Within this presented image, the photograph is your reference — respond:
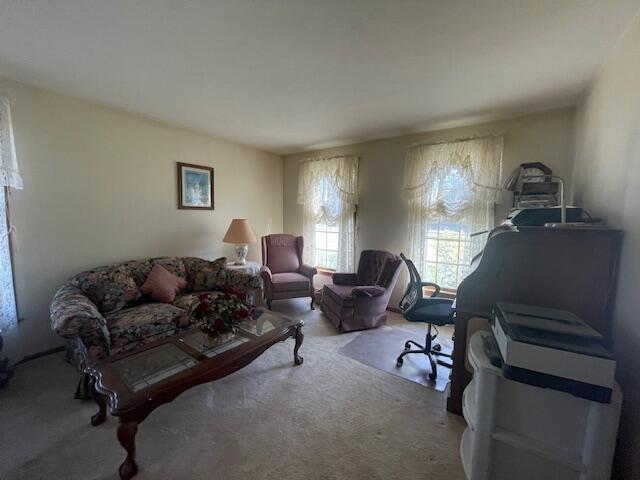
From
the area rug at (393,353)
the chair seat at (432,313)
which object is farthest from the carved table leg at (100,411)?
the chair seat at (432,313)

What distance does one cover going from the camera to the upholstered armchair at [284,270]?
3652mm

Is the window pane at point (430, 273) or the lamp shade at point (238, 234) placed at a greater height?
the lamp shade at point (238, 234)

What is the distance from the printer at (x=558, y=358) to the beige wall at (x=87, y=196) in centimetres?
365

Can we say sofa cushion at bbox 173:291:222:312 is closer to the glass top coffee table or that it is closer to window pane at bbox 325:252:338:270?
the glass top coffee table

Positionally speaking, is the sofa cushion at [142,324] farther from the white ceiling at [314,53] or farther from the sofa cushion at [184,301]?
the white ceiling at [314,53]

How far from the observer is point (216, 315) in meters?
1.84

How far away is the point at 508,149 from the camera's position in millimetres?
2922

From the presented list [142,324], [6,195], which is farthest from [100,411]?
[6,195]

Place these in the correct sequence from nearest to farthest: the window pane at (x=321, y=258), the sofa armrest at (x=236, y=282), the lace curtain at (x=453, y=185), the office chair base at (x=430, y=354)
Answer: the office chair base at (x=430, y=354) → the lace curtain at (x=453, y=185) → the sofa armrest at (x=236, y=282) → the window pane at (x=321, y=258)

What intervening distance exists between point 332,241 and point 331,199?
716mm

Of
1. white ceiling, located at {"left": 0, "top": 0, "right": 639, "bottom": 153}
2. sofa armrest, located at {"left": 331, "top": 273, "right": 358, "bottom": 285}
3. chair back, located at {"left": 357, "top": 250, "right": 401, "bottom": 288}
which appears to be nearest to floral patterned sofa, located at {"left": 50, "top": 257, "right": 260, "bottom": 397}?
sofa armrest, located at {"left": 331, "top": 273, "right": 358, "bottom": 285}

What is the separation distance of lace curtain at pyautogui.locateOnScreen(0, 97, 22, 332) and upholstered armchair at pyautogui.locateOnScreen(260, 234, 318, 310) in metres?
2.36

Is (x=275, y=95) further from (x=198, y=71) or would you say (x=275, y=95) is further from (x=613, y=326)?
(x=613, y=326)

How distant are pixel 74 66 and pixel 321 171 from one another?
9.98ft
